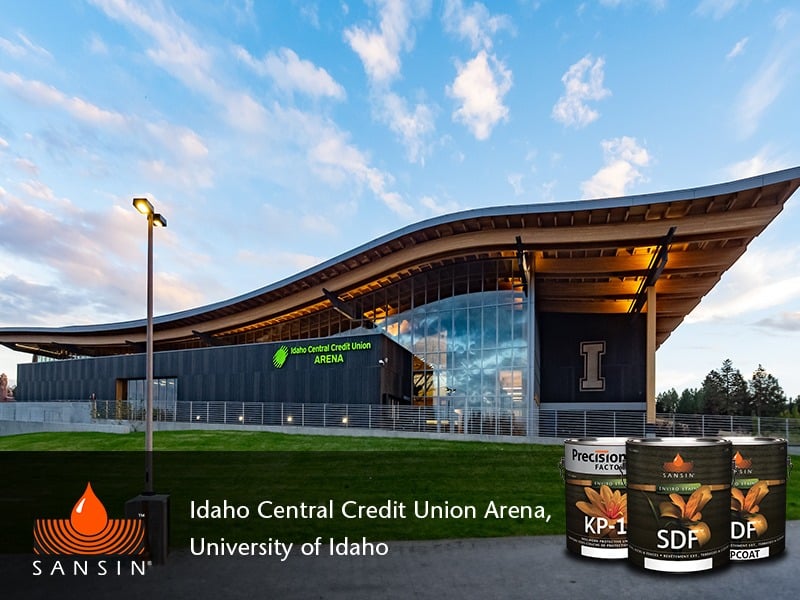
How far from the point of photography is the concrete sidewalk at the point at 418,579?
8234 millimetres

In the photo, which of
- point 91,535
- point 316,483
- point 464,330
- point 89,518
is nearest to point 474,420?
point 464,330

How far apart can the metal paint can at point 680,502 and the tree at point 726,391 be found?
11702 centimetres

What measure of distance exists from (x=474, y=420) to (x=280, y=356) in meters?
13.9

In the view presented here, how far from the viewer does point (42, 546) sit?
33.1 feet

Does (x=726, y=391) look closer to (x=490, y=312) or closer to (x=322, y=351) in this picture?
(x=490, y=312)

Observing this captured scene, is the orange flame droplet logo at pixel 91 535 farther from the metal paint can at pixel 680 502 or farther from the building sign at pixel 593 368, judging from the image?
the building sign at pixel 593 368

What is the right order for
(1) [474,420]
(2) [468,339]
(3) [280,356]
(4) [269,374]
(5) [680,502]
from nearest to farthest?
(5) [680,502] → (1) [474,420] → (2) [468,339] → (3) [280,356] → (4) [269,374]

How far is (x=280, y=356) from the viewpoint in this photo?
3900 cm

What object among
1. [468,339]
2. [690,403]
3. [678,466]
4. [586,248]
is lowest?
[690,403]

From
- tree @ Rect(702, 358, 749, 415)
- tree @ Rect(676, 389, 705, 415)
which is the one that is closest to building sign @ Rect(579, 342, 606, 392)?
tree @ Rect(702, 358, 749, 415)

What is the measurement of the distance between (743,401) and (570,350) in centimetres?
8538

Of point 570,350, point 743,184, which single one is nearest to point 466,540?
point 743,184

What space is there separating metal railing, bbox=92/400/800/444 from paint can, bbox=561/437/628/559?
19.8m

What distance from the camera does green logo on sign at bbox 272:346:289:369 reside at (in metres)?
38.7
